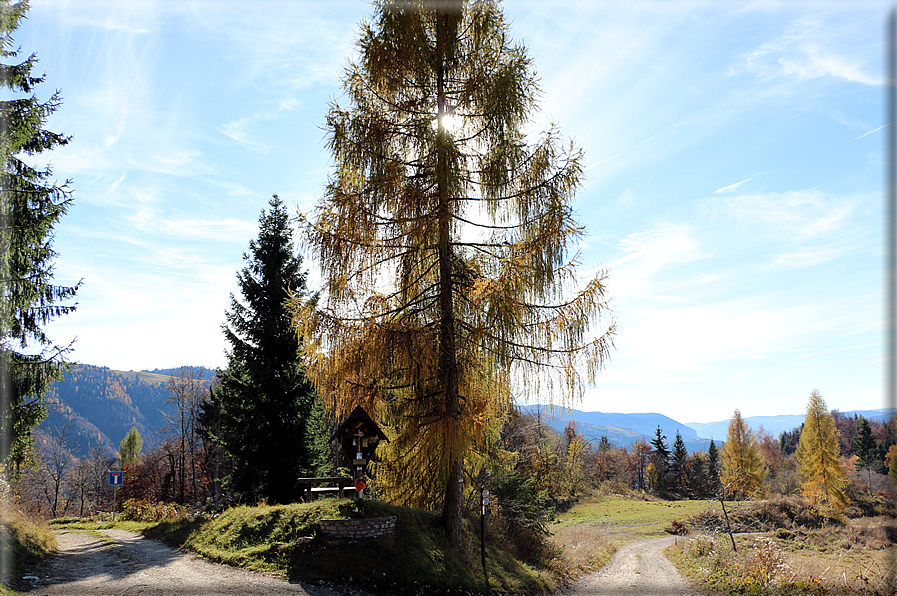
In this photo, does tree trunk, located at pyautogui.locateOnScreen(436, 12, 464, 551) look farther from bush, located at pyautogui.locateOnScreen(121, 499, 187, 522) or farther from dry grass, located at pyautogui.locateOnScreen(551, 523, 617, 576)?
bush, located at pyautogui.locateOnScreen(121, 499, 187, 522)

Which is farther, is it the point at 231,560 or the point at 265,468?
the point at 265,468

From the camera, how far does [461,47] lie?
1159cm

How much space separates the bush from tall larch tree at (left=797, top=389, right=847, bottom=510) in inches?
1989

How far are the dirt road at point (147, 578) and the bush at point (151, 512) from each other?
27.1 feet

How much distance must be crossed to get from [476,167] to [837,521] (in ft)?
152

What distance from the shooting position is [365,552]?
10406mm

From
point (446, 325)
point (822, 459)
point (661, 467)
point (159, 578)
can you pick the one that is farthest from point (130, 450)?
point (661, 467)

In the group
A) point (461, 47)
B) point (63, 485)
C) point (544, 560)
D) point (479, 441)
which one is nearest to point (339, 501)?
point (479, 441)

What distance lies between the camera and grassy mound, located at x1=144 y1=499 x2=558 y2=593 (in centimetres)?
1006

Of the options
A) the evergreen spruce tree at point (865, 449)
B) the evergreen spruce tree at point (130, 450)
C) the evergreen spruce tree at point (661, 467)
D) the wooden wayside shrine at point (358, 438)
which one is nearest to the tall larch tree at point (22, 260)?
the wooden wayside shrine at point (358, 438)

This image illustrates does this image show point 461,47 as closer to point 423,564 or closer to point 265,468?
point 423,564

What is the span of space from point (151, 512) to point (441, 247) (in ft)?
66.7

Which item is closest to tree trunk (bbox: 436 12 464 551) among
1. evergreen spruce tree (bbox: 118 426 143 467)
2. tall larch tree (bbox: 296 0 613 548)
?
tall larch tree (bbox: 296 0 613 548)

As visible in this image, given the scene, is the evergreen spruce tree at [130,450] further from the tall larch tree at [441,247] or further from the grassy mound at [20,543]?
the tall larch tree at [441,247]
